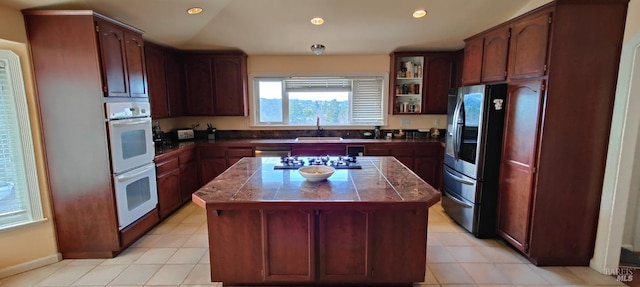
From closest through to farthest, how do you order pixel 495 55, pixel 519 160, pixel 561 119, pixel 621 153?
1. pixel 621 153
2. pixel 561 119
3. pixel 519 160
4. pixel 495 55

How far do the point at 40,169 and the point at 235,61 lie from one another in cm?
270

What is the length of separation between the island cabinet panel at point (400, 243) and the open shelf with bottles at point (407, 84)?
2935mm

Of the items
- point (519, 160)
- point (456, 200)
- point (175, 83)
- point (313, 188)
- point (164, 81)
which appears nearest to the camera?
point (313, 188)

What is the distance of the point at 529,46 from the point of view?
2480 mm

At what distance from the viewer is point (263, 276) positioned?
82.2 inches

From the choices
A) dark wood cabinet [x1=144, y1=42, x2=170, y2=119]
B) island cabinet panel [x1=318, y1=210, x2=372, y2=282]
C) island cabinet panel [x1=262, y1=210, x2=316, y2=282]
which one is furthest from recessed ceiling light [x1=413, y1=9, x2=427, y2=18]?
dark wood cabinet [x1=144, y1=42, x2=170, y2=119]

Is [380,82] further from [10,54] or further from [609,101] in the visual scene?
[10,54]

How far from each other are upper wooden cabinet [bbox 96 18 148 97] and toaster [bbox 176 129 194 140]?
4.78ft

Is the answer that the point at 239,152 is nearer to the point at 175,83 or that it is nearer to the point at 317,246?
the point at 175,83

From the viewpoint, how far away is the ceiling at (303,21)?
2.89 meters

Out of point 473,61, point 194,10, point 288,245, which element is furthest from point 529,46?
point 194,10

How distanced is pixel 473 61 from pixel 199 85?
3.81 meters

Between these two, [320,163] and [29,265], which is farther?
[320,163]

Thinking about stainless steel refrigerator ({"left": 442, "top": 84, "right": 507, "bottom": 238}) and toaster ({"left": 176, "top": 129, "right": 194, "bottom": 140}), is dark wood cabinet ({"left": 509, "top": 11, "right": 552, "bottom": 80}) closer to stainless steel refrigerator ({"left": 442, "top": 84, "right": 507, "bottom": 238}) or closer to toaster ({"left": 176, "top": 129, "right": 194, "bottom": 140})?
stainless steel refrigerator ({"left": 442, "top": 84, "right": 507, "bottom": 238})
